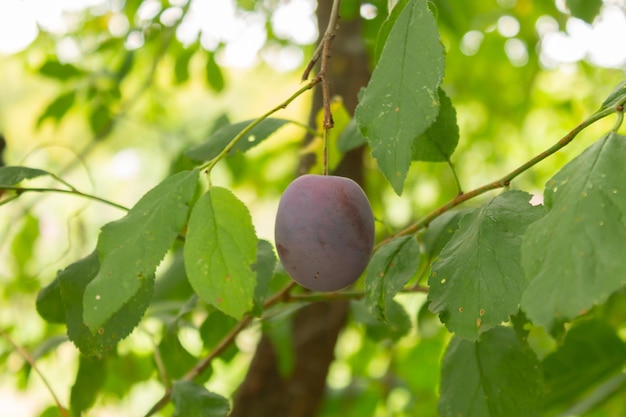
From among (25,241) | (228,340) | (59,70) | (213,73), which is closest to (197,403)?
(228,340)

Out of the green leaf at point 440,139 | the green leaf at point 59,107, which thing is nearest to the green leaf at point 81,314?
the green leaf at point 440,139

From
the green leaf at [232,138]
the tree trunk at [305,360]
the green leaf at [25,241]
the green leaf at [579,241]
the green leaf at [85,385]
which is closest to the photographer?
the green leaf at [579,241]

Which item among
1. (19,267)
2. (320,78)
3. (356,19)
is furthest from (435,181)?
(320,78)

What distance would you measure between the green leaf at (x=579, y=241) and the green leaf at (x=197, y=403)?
48 centimetres

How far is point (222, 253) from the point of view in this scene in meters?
0.54

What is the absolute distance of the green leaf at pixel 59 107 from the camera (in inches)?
69.4

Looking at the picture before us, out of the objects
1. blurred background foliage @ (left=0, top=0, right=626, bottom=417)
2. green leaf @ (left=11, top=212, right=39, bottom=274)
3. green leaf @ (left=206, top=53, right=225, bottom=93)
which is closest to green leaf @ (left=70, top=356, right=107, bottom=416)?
blurred background foliage @ (left=0, top=0, right=626, bottom=417)

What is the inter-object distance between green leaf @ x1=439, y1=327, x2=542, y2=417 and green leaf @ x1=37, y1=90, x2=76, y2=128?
1.23 m

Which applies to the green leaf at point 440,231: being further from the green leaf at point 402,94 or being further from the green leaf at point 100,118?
the green leaf at point 100,118

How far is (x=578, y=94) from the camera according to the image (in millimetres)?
3211

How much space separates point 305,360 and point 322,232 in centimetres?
87

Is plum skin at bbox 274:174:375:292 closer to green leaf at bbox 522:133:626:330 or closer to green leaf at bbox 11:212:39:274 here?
green leaf at bbox 522:133:626:330

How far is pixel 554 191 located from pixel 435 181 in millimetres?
2152

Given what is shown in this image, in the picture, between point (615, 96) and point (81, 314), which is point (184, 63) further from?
point (615, 96)
